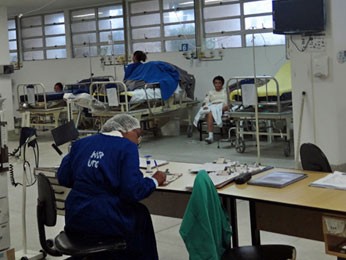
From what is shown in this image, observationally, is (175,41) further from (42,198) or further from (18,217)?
(42,198)

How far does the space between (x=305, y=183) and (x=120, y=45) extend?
9519 millimetres

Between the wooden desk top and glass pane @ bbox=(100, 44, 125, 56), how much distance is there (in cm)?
912

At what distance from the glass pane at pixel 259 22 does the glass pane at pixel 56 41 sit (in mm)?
5030

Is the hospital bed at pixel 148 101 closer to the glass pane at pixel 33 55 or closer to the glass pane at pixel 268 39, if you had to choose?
the glass pane at pixel 268 39

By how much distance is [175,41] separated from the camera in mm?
11289

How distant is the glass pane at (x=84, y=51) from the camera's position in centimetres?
1269

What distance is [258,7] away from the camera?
10.1 meters

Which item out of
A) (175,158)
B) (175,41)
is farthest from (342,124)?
(175,41)

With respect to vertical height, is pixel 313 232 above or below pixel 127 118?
below

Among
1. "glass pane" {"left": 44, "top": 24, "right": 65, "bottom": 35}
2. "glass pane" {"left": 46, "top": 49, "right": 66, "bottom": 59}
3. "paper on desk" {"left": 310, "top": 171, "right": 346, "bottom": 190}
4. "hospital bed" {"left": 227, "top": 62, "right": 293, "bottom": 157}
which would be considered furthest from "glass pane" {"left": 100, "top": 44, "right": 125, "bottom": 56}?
"paper on desk" {"left": 310, "top": 171, "right": 346, "bottom": 190}

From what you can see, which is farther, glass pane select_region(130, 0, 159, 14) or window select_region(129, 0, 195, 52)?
glass pane select_region(130, 0, 159, 14)

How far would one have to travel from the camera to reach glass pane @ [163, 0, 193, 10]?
1092 cm

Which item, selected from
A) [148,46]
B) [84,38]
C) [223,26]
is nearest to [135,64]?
[148,46]

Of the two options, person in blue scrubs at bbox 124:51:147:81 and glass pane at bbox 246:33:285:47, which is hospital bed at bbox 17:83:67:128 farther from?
glass pane at bbox 246:33:285:47
